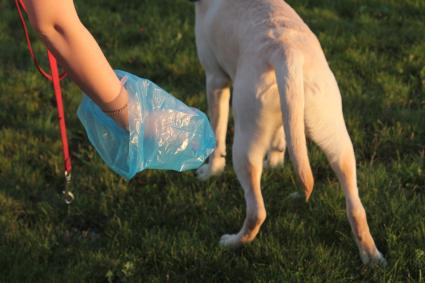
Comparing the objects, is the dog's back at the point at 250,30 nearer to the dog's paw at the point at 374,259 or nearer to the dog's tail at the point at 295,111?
the dog's tail at the point at 295,111

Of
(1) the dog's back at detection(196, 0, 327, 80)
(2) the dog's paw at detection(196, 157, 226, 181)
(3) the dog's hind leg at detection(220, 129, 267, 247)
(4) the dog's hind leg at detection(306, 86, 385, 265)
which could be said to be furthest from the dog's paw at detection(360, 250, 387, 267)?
(2) the dog's paw at detection(196, 157, 226, 181)

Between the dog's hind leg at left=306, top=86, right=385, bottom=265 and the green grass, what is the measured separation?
0.35 ft

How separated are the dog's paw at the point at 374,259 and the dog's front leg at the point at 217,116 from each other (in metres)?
1.24

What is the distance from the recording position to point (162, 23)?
585cm

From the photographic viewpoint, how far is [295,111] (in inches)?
99.4

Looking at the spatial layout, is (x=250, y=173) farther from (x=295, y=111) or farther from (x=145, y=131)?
(x=145, y=131)

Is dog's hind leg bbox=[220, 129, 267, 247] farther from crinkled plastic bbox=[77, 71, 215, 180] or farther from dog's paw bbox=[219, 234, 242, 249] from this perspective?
crinkled plastic bbox=[77, 71, 215, 180]

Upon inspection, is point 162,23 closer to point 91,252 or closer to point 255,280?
point 91,252

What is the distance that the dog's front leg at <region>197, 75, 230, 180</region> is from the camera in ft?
12.3

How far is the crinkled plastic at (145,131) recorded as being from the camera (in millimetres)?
2482

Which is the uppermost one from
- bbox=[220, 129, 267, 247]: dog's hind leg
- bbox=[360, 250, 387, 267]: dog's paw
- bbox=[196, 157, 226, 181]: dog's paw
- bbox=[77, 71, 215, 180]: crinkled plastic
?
bbox=[77, 71, 215, 180]: crinkled plastic

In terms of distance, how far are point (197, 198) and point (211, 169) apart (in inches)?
13.0

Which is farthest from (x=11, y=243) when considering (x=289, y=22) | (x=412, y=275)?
(x=412, y=275)

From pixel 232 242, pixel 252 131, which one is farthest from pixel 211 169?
pixel 252 131
